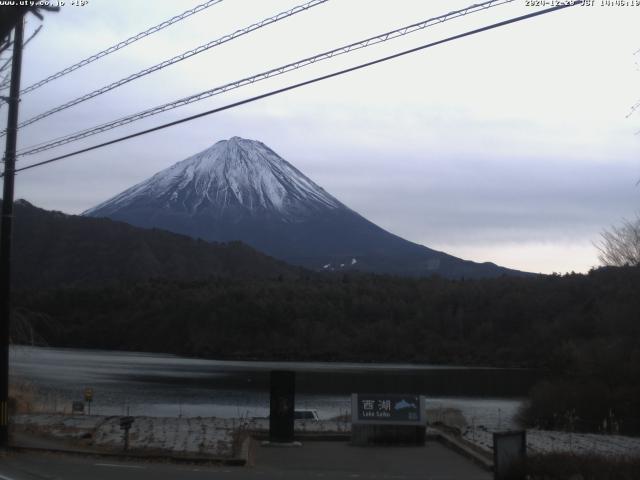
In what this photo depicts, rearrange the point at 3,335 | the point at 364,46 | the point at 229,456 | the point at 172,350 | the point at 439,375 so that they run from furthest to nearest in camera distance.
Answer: the point at 172,350
the point at 439,375
the point at 3,335
the point at 229,456
the point at 364,46

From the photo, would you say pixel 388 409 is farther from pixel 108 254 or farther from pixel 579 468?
pixel 108 254

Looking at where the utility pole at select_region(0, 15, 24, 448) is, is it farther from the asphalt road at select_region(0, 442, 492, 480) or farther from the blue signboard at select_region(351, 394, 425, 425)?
the blue signboard at select_region(351, 394, 425, 425)

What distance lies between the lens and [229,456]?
16.4 metres

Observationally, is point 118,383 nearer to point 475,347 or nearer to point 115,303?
point 475,347

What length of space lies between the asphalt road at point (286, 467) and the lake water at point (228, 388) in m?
12.5

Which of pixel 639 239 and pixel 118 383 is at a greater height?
pixel 639 239

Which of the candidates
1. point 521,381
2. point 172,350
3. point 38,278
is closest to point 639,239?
point 521,381

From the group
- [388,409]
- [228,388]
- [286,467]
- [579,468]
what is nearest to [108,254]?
[228,388]

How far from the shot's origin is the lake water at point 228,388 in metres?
36.1

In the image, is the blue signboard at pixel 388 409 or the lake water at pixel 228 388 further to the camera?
the lake water at pixel 228 388

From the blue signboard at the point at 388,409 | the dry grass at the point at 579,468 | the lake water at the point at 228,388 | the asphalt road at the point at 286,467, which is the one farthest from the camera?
the lake water at the point at 228,388

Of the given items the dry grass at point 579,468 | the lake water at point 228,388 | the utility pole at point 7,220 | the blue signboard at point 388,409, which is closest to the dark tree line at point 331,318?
the lake water at point 228,388

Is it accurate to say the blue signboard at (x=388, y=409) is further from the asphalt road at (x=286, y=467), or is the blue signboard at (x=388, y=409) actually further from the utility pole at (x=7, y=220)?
the utility pole at (x=7, y=220)

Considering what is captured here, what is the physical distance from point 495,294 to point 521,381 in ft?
158
